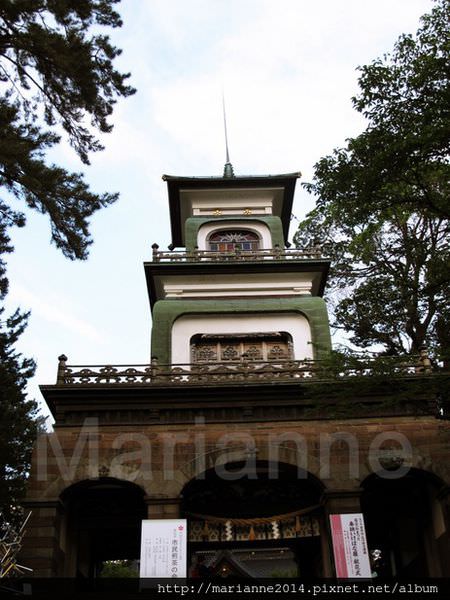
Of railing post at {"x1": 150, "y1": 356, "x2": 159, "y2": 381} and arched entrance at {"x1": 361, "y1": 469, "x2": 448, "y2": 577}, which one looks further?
railing post at {"x1": 150, "y1": 356, "x2": 159, "y2": 381}

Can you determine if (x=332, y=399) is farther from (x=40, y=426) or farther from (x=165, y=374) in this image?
(x=40, y=426)

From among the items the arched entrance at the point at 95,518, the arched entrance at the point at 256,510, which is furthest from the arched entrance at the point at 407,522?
the arched entrance at the point at 95,518

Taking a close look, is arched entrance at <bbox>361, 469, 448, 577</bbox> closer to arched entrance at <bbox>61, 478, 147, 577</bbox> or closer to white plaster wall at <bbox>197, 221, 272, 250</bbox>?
arched entrance at <bbox>61, 478, 147, 577</bbox>

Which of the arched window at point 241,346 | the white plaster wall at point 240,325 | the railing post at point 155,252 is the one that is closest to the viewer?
the arched window at point 241,346

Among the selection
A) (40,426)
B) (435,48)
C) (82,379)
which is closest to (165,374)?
(82,379)

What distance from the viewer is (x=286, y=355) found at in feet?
56.4

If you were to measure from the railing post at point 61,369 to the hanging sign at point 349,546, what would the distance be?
6996 mm

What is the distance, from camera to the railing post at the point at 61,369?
14.8m

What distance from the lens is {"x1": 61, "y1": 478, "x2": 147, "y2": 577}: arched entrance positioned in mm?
14477

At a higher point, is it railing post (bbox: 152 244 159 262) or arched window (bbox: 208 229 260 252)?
arched window (bbox: 208 229 260 252)

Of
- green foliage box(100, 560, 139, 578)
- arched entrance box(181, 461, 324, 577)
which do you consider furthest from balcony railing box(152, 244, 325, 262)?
green foliage box(100, 560, 139, 578)

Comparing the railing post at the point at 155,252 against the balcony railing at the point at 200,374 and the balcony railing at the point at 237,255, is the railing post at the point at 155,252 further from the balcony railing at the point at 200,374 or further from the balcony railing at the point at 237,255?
the balcony railing at the point at 200,374

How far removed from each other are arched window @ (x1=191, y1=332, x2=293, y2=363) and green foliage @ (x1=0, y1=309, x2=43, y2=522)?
981 centimetres

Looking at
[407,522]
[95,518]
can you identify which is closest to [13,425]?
[95,518]
